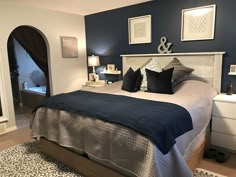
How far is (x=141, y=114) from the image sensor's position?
5.79 ft

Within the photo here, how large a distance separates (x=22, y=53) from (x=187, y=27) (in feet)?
15.4

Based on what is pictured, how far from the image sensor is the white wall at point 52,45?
3410 mm

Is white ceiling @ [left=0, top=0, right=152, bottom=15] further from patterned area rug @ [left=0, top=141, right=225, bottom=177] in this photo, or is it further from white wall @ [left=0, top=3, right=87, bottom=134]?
patterned area rug @ [left=0, top=141, right=225, bottom=177]

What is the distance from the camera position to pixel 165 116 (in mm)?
1728

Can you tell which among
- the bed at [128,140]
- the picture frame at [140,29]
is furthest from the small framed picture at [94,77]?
the bed at [128,140]

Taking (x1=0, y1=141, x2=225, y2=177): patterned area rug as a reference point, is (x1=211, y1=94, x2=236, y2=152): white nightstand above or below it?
above

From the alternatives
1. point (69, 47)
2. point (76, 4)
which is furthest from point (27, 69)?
point (76, 4)

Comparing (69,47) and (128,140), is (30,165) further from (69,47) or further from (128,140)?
(69,47)

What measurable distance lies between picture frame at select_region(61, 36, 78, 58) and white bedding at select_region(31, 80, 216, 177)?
208 cm

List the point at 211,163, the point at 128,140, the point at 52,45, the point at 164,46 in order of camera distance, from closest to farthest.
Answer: the point at 128,140 → the point at 211,163 → the point at 164,46 → the point at 52,45

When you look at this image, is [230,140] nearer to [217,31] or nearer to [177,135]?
[177,135]

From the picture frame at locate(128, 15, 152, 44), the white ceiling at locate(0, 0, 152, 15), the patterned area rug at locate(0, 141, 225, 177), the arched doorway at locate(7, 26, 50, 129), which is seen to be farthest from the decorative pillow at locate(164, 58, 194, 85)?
the arched doorway at locate(7, 26, 50, 129)

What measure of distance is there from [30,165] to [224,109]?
2.60 metres

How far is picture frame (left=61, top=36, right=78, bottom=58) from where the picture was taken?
4.28 m
